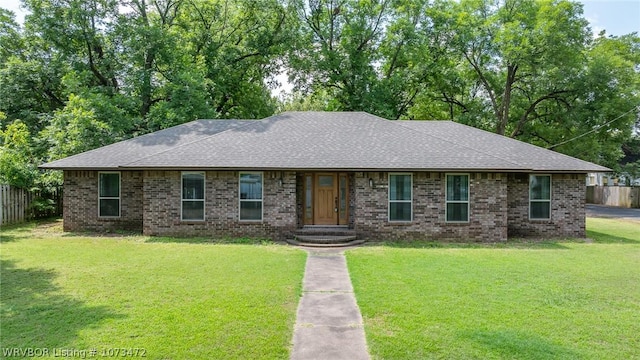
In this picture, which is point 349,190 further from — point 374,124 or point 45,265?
point 45,265

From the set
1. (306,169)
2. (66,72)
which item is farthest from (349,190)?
(66,72)

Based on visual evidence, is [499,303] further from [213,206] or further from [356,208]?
[213,206]

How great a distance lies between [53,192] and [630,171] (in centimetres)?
4034

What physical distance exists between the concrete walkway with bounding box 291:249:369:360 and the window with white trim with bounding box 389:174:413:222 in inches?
198

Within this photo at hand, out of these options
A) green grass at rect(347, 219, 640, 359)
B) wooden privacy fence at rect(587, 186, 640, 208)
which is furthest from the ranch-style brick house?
wooden privacy fence at rect(587, 186, 640, 208)

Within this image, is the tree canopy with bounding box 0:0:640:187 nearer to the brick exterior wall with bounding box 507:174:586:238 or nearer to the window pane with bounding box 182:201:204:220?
the window pane with bounding box 182:201:204:220

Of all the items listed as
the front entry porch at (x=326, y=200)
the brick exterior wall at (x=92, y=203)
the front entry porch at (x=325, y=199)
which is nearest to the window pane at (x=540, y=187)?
the front entry porch at (x=325, y=199)

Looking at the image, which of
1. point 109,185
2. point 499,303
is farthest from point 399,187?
point 109,185

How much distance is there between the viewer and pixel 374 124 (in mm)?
17469

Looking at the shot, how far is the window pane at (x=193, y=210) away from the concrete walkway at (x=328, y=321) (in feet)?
20.2

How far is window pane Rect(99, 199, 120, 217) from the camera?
48.3 ft

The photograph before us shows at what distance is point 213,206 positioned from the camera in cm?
1371

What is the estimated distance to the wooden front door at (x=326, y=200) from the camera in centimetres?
1430

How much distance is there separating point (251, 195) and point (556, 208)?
10866mm
